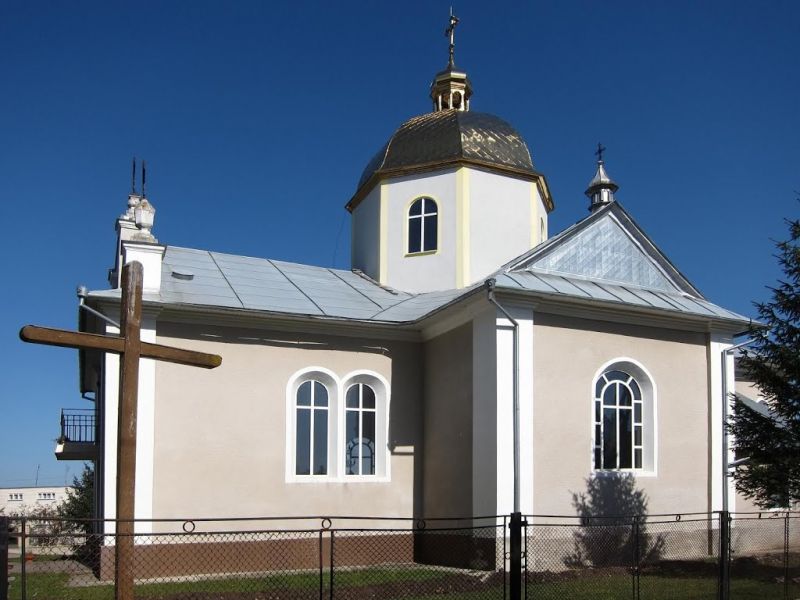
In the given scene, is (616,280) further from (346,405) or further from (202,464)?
(202,464)

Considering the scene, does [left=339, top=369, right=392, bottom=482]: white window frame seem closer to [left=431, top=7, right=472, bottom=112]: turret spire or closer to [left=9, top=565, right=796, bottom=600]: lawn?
[left=9, top=565, right=796, bottom=600]: lawn

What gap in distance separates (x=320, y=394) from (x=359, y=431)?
1.00 m

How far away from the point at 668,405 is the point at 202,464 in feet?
26.5

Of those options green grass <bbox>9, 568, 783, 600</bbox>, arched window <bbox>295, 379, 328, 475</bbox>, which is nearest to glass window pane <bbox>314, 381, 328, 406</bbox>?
arched window <bbox>295, 379, 328, 475</bbox>

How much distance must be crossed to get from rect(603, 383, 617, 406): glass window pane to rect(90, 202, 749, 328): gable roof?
4.67ft

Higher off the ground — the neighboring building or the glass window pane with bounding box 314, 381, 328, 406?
the glass window pane with bounding box 314, 381, 328, 406

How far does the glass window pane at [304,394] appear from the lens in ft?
46.5

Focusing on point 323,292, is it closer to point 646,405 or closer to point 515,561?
point 646,405

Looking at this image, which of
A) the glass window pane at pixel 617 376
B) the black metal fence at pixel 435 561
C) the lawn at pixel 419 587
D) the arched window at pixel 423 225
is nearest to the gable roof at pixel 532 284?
the glass window pane at pixel 617 376

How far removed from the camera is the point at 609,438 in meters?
13.6

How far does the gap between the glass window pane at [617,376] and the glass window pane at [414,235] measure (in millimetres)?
5656

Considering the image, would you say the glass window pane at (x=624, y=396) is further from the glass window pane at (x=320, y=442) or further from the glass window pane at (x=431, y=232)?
the glass window pane at (x=431, y=232)

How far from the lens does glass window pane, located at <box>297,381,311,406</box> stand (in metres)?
14.2

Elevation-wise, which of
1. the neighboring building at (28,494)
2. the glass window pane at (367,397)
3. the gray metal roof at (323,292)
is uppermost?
the gray metal roof at (323,292)
